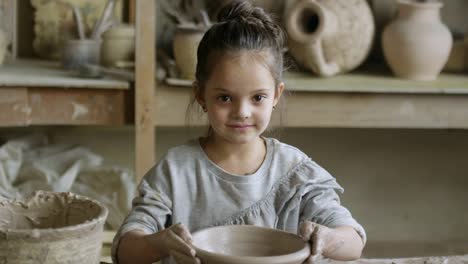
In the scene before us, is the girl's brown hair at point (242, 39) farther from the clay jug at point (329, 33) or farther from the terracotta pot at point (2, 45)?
the terracotta pot at point (2, 45)

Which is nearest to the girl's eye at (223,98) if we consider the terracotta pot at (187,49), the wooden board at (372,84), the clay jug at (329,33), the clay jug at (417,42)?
the wooden board at (372,84)

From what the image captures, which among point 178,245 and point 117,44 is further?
point 117,44

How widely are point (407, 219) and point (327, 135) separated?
2.04ft

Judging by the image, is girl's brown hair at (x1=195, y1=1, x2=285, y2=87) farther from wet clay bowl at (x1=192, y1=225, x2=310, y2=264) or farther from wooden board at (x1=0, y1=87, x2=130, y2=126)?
wooden board at (x1=0, y1=87, x2=130, y2=126)

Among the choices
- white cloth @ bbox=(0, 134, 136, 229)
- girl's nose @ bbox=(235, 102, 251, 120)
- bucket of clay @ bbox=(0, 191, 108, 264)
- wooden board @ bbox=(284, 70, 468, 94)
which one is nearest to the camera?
bucket of clay @ bbox=(0, 191, 108, 264)

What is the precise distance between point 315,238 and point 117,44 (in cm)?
239

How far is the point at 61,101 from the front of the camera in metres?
3.10

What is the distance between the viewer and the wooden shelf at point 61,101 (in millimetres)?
3072

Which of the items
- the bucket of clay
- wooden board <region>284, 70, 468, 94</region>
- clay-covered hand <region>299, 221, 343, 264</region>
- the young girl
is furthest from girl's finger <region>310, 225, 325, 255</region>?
wooden board <region>284, 70, 468, 94</region>

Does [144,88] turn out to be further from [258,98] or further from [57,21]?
[258,98]

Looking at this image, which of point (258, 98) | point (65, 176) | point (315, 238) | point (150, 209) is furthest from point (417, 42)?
point (315, 238)

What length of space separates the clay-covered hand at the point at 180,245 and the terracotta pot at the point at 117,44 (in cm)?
232

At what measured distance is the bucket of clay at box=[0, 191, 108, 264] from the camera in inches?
51.7

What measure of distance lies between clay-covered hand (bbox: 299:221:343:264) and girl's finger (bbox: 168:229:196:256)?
215 mm
